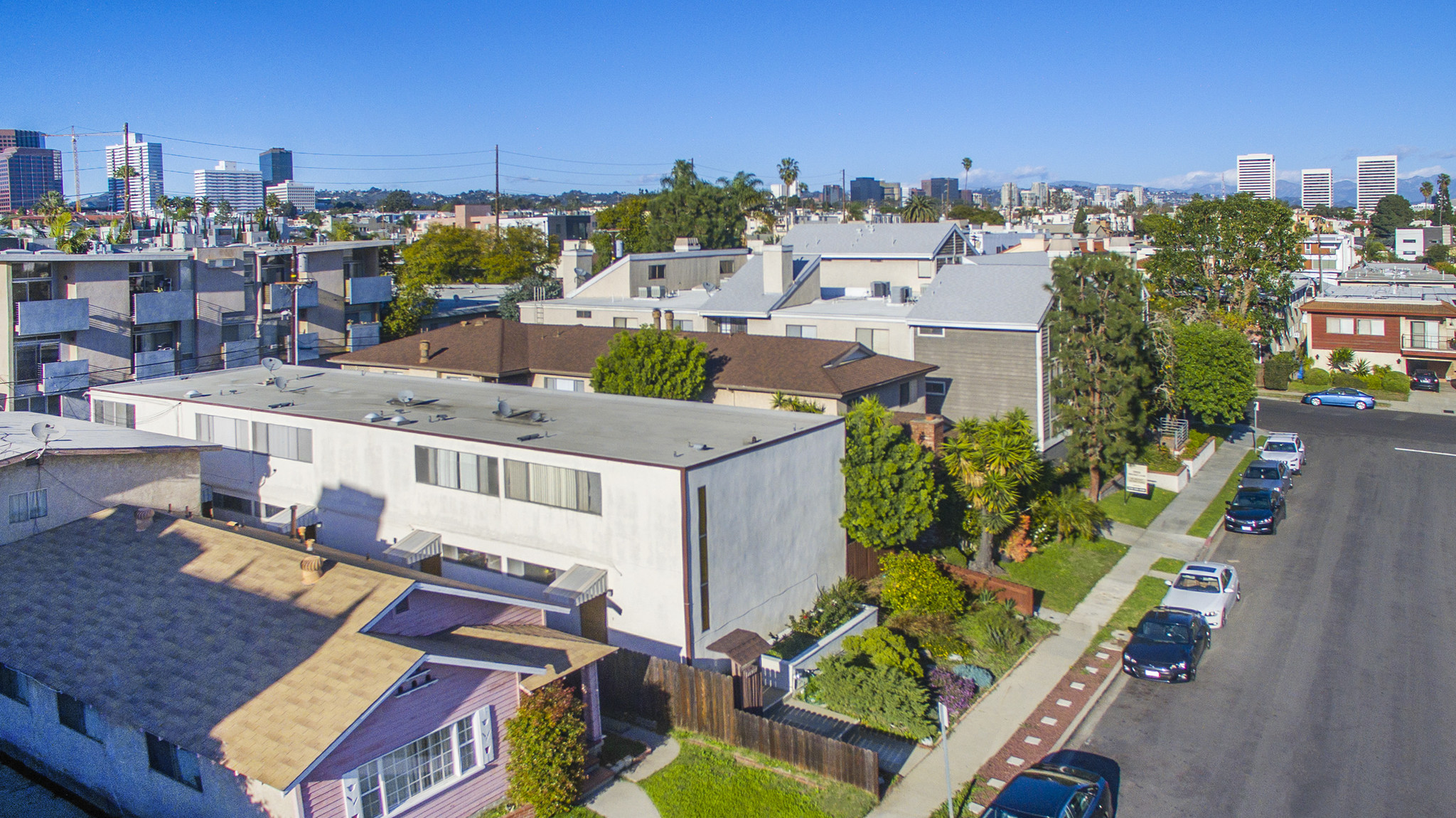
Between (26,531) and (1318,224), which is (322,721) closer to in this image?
(26,531)

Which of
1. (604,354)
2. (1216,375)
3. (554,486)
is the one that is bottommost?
(554,486)

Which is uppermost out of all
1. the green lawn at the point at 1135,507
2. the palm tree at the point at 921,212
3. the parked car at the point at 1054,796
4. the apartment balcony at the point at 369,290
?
the palm tree at the point at 921,212

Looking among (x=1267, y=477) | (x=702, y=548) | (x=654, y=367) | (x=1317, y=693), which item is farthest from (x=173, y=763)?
(x=1267, y=477)

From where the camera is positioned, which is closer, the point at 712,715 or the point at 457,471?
the point at 712,715

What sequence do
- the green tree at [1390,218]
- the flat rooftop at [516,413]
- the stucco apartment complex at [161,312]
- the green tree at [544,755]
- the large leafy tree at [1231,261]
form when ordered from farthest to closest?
1. the green tree at [1390,218]
2. the large leafy tree at [1231,261]
3. the stucco apartment complex at [161,312]
4. the flat rooftop at [516,413]
5. the green tree at [544,755]

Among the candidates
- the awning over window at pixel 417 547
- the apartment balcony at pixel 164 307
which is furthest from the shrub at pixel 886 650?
the apartment balcony at pixel 164 307

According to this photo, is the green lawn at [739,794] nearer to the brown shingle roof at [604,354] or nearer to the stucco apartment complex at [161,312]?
the brown shingle roof at [604,354]

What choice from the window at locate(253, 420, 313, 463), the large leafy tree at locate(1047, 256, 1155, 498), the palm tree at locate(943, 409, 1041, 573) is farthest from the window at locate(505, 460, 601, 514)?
the large leafy tree at locate(1047, 256, 1155, 498)

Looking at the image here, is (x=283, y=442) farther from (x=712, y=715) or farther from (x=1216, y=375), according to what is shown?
(x=1216, y=375)
